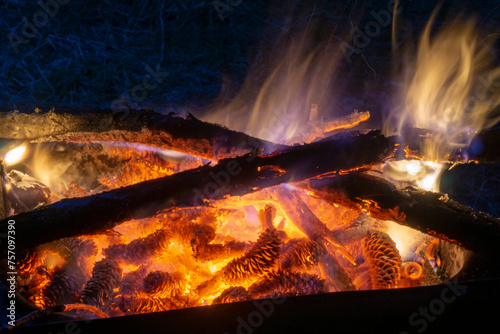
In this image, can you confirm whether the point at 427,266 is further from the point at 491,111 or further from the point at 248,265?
the point at 491,111

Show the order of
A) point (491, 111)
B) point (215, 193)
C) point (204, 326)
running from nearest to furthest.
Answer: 1. point (204, 326)
2. point (215, 193)
3. point (491, 111)

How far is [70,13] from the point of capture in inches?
149

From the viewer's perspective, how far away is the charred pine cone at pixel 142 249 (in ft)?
6.20

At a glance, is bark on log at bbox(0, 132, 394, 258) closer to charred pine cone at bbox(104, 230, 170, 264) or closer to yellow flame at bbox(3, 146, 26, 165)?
charred pine cone at bbox(104, 230, 170, 264)

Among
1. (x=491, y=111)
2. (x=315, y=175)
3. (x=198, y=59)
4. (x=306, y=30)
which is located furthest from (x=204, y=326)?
(x=491, y=111)

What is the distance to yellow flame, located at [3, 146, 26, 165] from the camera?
234 centimetres

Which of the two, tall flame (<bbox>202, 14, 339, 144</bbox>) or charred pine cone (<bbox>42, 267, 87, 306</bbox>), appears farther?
tall flame (<bbox>202, 14, 339, 144</bbox>)

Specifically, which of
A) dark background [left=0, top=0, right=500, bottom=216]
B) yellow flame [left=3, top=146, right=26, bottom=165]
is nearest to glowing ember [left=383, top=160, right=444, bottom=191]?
dark background [left=0, top=0, right=500, bottom=216]

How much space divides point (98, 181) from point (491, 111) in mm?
4017

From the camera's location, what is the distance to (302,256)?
1854 mm

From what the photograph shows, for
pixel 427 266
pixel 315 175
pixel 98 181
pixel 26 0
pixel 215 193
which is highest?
pixel 26 0

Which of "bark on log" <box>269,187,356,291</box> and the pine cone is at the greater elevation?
"bark on log" <box>269,187,356,291</box>

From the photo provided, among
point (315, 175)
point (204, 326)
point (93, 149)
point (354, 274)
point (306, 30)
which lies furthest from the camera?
point (306, 30)

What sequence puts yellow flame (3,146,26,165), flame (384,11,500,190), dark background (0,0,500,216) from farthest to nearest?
dark background (0,0,500,216)
flame (384,11,500,190)
yellow flame (3,146,26,165)
